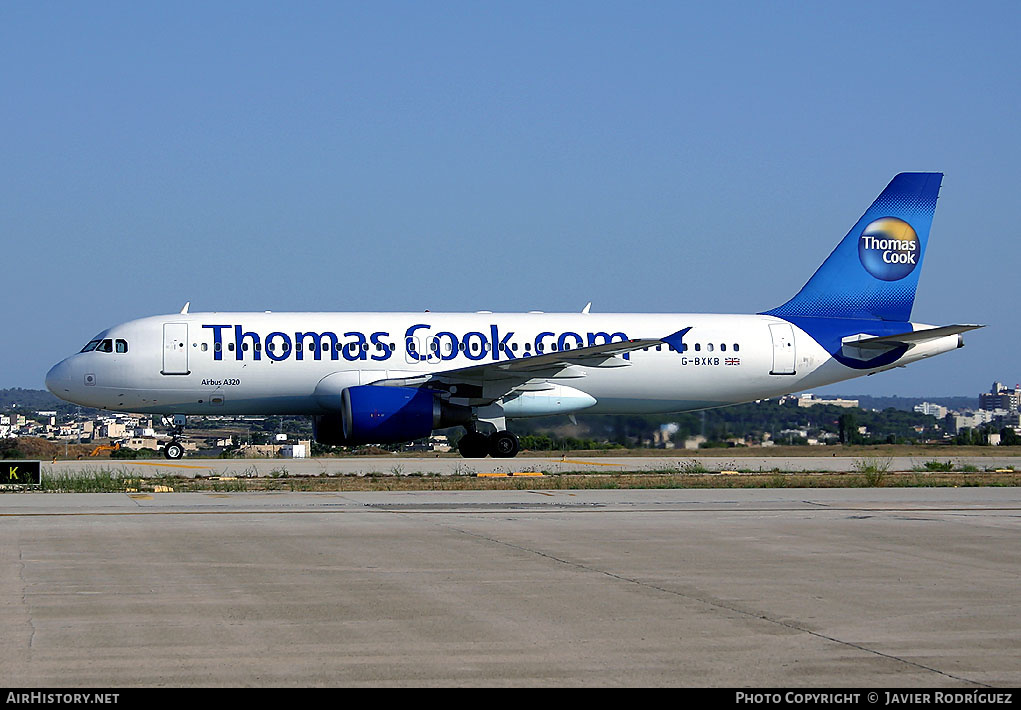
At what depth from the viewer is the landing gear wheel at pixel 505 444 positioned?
1193 inches

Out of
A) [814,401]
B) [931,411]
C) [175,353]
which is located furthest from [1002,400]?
[175,353]

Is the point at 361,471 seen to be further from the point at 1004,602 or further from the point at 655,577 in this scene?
the point at 1004,602

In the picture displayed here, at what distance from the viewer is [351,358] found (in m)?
29.9

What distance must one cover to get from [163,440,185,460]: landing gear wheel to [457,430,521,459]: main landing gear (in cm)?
697

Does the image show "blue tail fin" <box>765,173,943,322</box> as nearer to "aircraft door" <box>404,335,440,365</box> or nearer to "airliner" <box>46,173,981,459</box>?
"airliner" <box>46,173,981,459</box>

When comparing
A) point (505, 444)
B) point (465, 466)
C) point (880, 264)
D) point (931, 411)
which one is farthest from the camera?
point (931, 411)

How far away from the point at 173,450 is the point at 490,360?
814 cm

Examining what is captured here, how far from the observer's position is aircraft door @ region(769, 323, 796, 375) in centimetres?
3291

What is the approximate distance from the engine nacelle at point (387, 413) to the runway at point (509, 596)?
36.9 ft

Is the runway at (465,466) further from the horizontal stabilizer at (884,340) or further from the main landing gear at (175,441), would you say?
the horizontal stabilizer at (884,340)

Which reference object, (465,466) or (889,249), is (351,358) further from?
(889,249)

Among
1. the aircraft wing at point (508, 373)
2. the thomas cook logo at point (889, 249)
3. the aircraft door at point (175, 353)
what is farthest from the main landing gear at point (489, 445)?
the thomas cook logo at point (889, 249)
